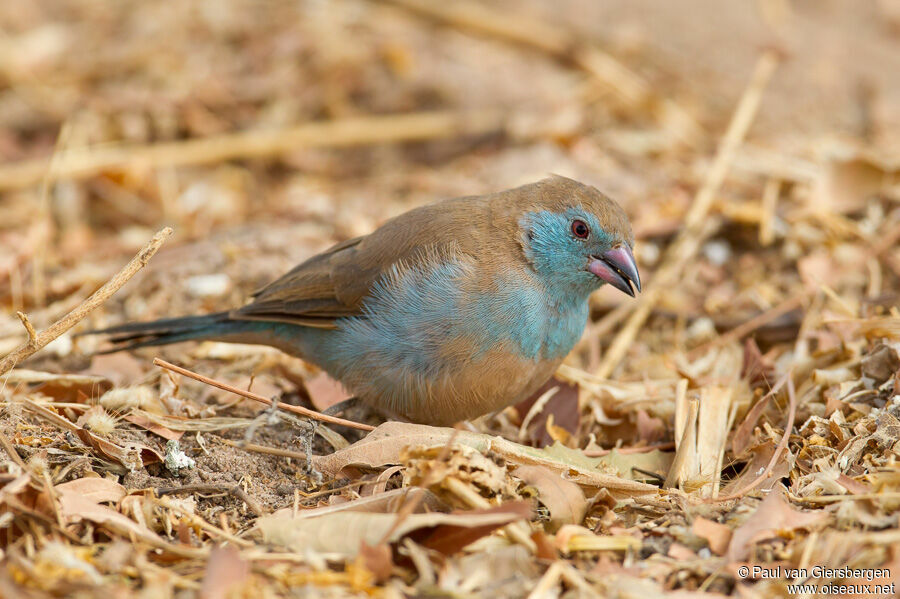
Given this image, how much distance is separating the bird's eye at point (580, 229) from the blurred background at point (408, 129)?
1360 millimetres

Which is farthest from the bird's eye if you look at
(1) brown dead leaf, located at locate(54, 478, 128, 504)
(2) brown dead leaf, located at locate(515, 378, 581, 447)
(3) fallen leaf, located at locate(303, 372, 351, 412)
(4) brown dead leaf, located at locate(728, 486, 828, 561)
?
(1) brown dead leaf, located at locate(54, 478, 128, 504)

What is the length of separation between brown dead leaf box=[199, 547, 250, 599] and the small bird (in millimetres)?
1317

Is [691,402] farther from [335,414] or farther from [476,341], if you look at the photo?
[335,414]


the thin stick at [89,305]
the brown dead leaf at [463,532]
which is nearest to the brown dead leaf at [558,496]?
the brown dead leaf at [463,532]

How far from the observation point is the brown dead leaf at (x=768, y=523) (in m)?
2.81

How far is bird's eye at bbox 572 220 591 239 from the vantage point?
3.90 m

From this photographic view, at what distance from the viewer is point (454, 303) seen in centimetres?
374

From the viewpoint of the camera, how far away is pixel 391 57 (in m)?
7.08

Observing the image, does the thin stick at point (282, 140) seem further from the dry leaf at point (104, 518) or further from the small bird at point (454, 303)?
the dry leaf at point (104, 518)

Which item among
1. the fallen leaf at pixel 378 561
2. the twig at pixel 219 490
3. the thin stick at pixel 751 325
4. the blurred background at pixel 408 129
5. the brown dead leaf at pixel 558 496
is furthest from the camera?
the blurred background at pixel 408 129

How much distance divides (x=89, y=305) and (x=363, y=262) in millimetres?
1213

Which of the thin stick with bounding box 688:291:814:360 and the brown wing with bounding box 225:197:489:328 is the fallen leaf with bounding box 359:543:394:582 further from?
the thin stick with bounding box 688:291:814:360

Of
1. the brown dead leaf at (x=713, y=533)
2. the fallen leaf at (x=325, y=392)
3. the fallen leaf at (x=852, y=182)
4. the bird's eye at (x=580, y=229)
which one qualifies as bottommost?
the fallen leaf at (x=325, y=392)

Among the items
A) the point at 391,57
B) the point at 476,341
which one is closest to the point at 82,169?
the point at 391,57
